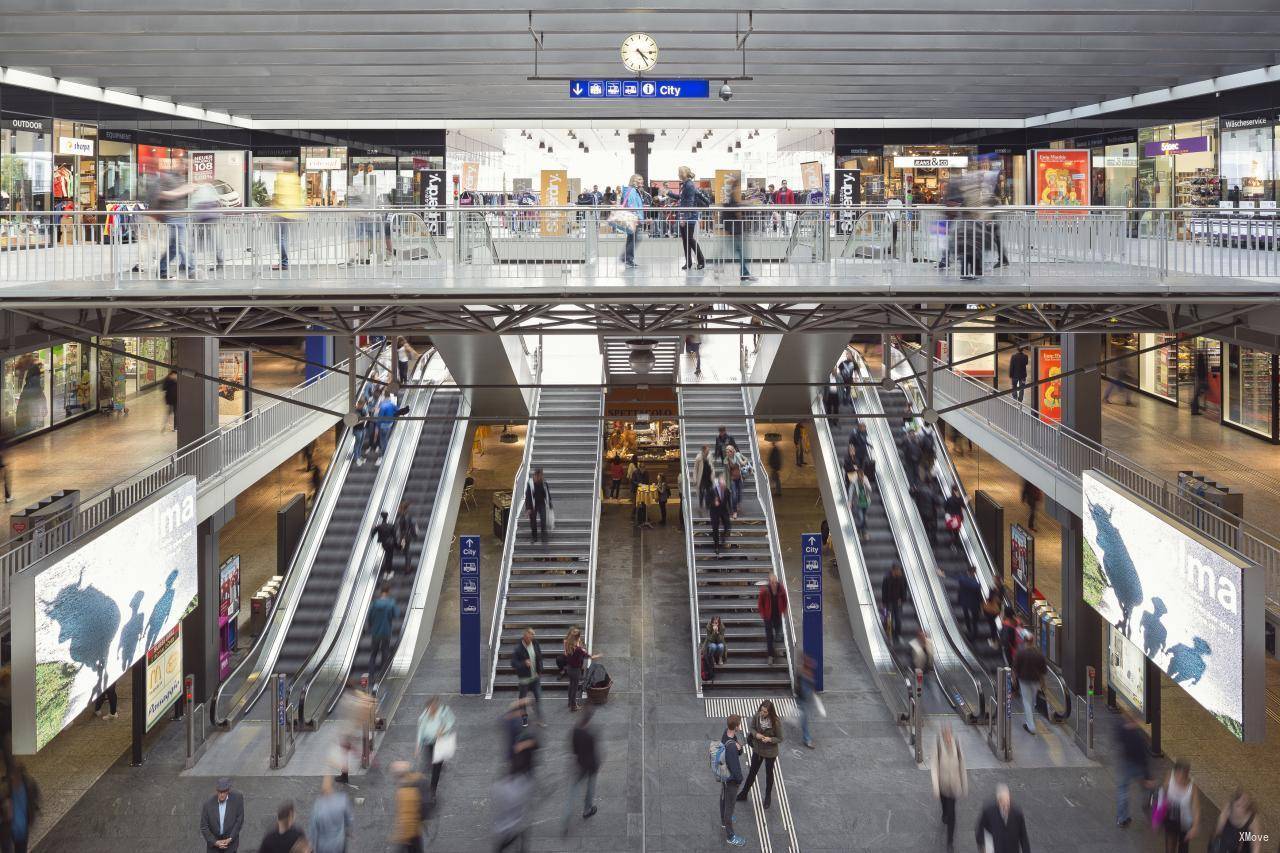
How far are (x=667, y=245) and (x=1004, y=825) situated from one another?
7000 mm

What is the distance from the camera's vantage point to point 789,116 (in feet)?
86.2

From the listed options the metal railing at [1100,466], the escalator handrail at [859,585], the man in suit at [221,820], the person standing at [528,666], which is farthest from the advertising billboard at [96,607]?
the escalator handrail at [859,585]

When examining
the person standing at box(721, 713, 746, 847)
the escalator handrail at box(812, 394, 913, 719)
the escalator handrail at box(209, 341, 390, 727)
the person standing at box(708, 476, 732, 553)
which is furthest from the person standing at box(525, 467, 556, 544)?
the person standing at box(721, 713, 746, 847)

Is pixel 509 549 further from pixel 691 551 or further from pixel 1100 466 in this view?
pixel 1100 466

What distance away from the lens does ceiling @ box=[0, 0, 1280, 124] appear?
12945 millimetres

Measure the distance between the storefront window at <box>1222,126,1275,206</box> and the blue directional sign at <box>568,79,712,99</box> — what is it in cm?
1004

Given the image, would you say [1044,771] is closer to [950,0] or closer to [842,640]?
[842,640]

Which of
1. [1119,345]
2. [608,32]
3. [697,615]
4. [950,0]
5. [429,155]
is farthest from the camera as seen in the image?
[1119,345]

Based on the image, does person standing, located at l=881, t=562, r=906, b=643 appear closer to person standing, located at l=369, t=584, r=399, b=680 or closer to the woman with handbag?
the woman with handbag

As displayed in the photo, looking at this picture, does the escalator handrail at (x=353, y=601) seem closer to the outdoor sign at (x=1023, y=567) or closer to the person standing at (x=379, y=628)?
the person standing at (x=379, y=628)

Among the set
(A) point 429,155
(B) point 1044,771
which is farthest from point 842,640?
(A) point 429,155

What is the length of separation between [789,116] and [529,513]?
12.4 meters

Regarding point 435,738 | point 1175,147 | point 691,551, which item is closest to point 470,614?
point 435,738

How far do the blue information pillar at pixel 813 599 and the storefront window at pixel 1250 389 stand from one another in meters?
14.2
